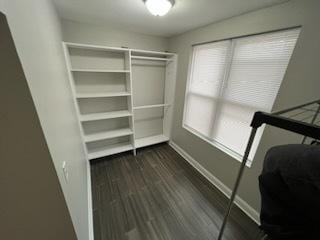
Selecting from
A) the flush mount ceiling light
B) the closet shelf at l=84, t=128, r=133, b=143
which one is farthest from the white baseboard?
the flush mount ceiling light

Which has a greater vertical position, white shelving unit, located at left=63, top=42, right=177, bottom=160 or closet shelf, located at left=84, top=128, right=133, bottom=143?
white shelving unit, located at left=63, top=42, right=177, bottom=160

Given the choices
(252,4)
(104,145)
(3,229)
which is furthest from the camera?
(104,145)

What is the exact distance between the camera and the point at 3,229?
0.62 m

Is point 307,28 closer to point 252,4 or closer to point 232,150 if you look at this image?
point 252,4

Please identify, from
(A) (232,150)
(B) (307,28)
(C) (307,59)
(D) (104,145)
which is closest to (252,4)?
(B) (307,28)

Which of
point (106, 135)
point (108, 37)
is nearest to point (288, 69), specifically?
point (108, 37)

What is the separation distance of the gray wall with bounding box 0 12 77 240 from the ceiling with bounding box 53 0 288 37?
1.33m

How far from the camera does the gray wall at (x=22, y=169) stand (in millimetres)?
452

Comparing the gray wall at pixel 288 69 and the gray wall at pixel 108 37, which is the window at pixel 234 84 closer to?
the gray wall at pixel 288 69

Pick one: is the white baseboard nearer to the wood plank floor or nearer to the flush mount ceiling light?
the wood plank floor

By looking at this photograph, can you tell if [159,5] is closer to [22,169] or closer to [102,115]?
[22,169]

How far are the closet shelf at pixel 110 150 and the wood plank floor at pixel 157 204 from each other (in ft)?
0.56

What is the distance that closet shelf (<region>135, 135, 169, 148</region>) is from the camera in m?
2.84

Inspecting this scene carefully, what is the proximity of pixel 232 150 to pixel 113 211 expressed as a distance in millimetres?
1749
